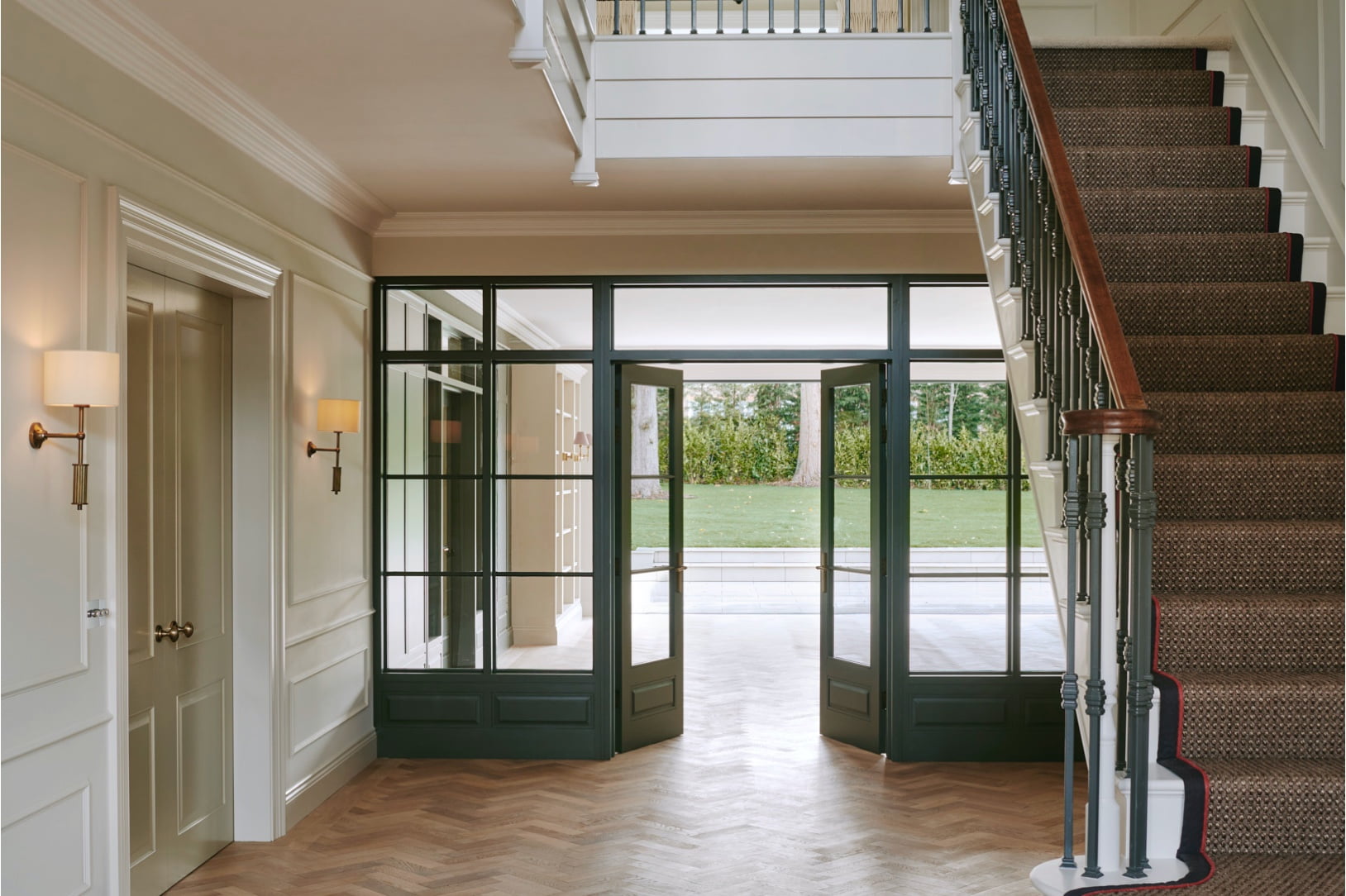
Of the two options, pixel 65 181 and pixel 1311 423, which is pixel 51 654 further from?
pixel 1311 423

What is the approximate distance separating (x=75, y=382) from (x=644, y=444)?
3.46m

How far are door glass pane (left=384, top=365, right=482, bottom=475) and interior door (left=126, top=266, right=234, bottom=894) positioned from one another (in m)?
1.43

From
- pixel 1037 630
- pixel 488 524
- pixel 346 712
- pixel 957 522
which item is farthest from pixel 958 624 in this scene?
pixel 346 712

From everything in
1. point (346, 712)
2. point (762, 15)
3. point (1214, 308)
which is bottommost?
point (346, 712)

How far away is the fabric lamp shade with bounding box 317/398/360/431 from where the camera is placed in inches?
189

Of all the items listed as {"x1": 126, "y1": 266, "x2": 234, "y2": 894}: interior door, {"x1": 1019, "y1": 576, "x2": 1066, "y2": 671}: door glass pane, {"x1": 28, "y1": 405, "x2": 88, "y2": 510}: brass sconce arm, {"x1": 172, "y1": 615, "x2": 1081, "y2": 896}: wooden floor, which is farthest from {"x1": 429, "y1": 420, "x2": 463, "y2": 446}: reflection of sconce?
{"x1": 1019, "y1": 576, "x2": 1066, "y2": 671}: door glass pane

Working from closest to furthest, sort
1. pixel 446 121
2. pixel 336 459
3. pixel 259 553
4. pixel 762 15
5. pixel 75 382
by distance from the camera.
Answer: pixel 75 382 < pixel 446 121 < pixel 259 553 < pixel 336 459 < pixel 762 15

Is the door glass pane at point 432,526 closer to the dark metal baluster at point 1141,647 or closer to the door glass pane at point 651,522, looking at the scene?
the door glass pane at point 651,522

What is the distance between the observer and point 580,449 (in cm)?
585

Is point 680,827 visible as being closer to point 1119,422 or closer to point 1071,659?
point 1071,659

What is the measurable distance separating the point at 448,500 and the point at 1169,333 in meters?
3.77

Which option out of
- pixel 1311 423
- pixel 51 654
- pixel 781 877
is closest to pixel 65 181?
pixel 51 654

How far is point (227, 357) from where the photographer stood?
4402 millimetres

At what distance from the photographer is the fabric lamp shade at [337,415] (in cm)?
480
